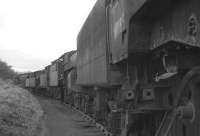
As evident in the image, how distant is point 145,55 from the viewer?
14.6ft

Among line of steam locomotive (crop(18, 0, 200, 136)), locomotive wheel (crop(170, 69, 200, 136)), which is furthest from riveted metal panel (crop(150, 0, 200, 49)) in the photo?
locomotive wheel (crop(170, 69, 200, 136))

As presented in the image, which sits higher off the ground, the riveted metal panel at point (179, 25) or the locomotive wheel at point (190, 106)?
the riveted metal panel at point (179, 25)

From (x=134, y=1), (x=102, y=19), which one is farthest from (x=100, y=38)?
(x=134, y=1)

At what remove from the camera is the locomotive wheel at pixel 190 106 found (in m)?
3.05

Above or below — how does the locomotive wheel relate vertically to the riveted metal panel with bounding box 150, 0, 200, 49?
below

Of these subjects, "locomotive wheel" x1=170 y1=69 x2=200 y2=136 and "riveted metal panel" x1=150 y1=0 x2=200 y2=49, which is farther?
"locomotive wheel" x1=170 y1=69 x2=200 y2=136

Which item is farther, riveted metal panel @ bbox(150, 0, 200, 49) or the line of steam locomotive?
the line of steam locomotive

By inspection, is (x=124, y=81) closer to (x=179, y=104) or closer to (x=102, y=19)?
(x=102, y=19)

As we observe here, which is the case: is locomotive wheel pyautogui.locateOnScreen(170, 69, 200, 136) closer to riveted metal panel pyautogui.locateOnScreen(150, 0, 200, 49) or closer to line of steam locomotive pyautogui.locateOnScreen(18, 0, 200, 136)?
line of steam locomotive pyautogui.locateOnScreen(18, 0, 200, 136)

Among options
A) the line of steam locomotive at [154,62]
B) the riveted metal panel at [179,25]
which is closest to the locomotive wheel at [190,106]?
the line of steam locomotive at [154,62]

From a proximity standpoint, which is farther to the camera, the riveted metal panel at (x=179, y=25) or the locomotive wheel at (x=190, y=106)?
the locomotive wheel at (x=190, y=106)

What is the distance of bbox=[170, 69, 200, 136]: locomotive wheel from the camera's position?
120 inches

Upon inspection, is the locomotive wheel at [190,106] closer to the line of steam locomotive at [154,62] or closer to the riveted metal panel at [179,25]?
the line of steam locomotive at [154,62]

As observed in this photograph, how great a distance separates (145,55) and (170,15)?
1.14 metres
